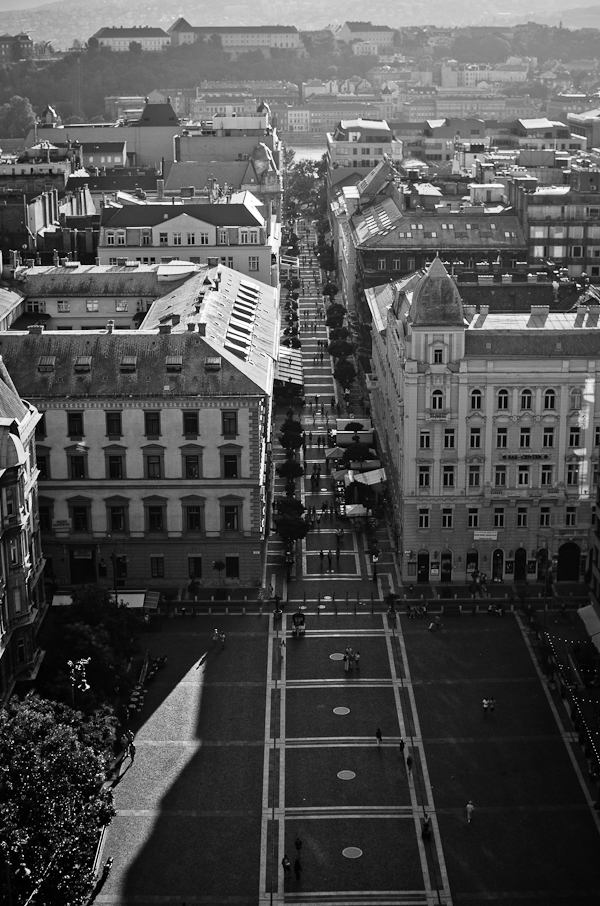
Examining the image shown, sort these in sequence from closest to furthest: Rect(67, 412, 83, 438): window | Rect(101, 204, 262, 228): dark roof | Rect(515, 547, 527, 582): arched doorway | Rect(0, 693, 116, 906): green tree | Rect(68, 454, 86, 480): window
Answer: Rect(0, 693, 116, 906): green tree
Rect(67, 412, 83, 438): window
Rect(68, 454, 86, 480): window
Rect(515, 547, 527, 582): arched doorway
Rect(101, 204, 262, 228): dark roof

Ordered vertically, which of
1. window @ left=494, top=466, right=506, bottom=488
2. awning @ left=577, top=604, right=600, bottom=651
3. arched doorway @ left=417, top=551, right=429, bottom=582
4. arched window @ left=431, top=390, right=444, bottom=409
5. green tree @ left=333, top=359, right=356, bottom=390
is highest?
arched window @ left=431, top=390, right=444, bottom=409

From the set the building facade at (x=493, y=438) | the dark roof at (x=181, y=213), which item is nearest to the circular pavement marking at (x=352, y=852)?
the building facade at (x=493, y=438)

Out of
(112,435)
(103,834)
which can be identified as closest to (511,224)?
(112,435)

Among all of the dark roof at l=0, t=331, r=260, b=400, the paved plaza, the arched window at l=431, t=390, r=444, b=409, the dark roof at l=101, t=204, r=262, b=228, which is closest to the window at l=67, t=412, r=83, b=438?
the dark roof at l=0, t=331, r=260, b=400

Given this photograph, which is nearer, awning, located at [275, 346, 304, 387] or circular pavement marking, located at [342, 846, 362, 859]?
circular pavement marking, located at [342, 846, 362, 859]

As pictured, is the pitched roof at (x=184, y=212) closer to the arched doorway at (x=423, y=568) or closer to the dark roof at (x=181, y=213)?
the dark roof at (x=181, y=213)

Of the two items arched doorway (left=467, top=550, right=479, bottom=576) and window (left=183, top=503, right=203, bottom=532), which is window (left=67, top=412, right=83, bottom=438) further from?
arched doorway (left=467, top=550, right=479, bottom=576)

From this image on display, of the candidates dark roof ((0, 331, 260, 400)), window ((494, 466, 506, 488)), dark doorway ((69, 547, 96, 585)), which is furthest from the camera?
dark doorway ((69, 547, 96, 585))
